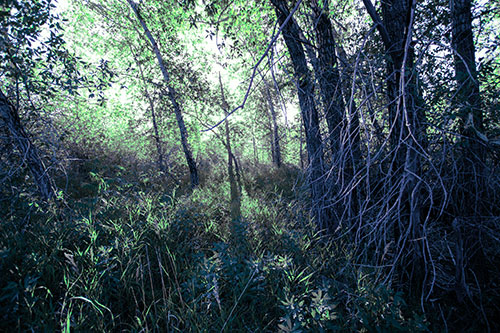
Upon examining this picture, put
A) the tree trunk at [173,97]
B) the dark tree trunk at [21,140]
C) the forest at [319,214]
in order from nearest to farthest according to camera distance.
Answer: the forest at [319,214] → the dark tree trunk at [21,140] → the tree trunk at [173,97]

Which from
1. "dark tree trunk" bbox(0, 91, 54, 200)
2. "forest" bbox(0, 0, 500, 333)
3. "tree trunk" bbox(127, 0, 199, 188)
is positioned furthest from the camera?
"tree trunk" bbox(127, 0, 199, 188)

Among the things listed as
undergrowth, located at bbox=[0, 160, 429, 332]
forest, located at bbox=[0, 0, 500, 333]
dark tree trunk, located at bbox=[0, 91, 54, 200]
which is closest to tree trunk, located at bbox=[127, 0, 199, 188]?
forest, located at bbox=[0, 0, 500, 333]

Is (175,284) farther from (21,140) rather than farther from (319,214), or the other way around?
(21,140)

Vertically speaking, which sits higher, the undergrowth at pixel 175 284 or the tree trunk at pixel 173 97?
the tree trunk at pixel 173 97

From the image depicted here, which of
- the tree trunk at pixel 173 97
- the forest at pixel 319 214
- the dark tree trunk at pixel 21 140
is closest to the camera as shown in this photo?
the forest at pixel 319 214

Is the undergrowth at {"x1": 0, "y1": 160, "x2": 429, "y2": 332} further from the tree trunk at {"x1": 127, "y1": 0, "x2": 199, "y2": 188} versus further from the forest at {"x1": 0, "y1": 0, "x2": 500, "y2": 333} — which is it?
the tree trunk at {"x1": 127, "y1": 0, "x2": 199, "y2": 188}

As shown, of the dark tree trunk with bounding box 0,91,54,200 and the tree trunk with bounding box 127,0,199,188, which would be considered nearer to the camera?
the dark tree trunk with bounding box 0,91,54,200

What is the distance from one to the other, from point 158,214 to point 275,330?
2628 millimetres

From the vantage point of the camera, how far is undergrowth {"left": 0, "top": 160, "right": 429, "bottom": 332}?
1.51 meters

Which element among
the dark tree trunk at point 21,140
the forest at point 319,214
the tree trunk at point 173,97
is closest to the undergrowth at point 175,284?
the forest at point 319,214

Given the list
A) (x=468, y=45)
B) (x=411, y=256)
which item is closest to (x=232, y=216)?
(x=411, y=256)

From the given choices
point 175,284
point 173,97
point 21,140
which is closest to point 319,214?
point 175,284

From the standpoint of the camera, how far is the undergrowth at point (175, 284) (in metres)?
1.51

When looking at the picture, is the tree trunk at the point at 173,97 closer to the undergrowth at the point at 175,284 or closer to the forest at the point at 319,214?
the forest at the point at 319,214
